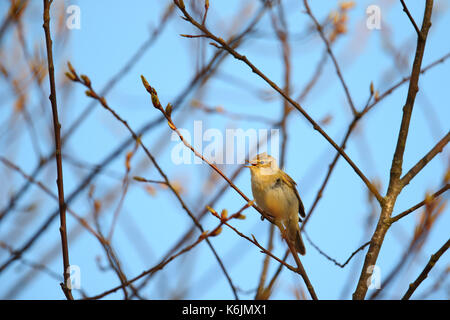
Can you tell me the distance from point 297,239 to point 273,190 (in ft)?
1.98

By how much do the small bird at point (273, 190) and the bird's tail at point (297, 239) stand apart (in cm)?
16

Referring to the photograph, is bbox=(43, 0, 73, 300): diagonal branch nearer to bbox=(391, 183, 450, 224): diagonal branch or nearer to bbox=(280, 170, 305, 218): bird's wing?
bbox=(391, 183, 450, 224): diagonal branch

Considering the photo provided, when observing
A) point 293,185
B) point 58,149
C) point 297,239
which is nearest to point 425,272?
point 58,149

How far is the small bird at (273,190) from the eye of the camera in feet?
13.1

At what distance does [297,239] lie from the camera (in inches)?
173

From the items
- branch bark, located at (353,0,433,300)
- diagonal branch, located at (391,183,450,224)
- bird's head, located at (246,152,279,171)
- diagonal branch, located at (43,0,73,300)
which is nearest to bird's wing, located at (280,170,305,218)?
bird's head, located at (246,152,279,171)

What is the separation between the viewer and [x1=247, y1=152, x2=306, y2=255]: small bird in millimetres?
3996

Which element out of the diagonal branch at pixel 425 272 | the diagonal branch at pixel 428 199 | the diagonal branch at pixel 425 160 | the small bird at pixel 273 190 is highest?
the small bird at pixel 273 190

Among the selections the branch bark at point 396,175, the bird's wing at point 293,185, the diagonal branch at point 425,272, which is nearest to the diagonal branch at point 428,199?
the branch bark at point 396,175

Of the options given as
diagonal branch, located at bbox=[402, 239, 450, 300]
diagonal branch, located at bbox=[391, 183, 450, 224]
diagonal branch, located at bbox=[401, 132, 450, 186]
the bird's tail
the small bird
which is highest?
the small bird

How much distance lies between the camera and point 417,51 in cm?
256

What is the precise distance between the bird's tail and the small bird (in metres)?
0.16

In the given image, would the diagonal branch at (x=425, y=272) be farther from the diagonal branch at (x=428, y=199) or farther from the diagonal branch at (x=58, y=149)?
the diagonal branch at (x=58, y=149)
